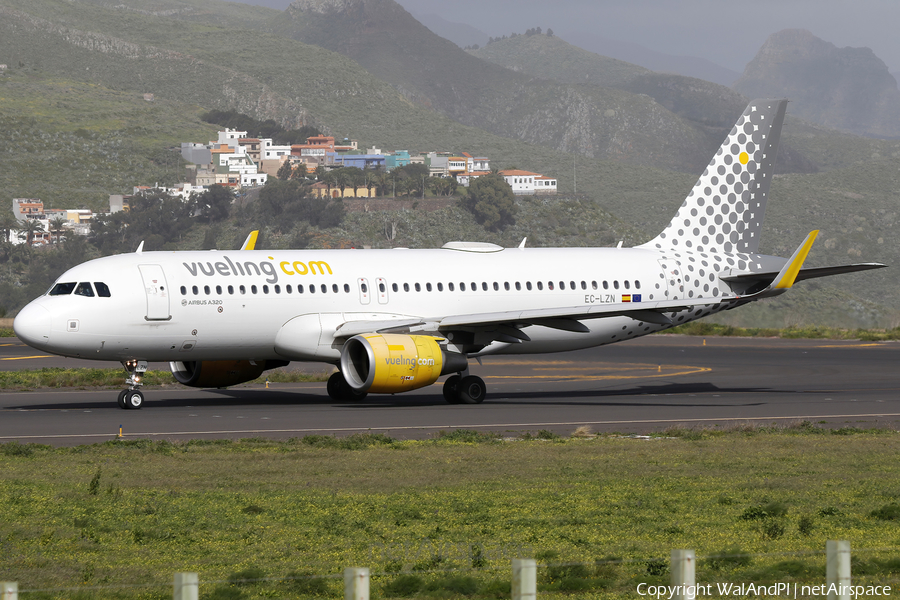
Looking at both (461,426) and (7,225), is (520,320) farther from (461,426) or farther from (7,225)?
(7,225)

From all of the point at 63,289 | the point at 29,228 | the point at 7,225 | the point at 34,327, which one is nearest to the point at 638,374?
the point at 63,289

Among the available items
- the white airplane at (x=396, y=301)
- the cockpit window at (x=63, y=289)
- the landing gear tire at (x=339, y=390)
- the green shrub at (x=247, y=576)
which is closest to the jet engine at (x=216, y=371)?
the white airplane at (x=396, y=301)

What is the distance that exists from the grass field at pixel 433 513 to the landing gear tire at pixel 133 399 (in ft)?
27.4

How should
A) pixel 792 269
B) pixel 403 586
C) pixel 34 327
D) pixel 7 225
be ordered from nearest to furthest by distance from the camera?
pixel 403 586 < pixel 34 327 < pixel 792 269 < pixel 7 225

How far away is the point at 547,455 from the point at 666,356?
31.8 m

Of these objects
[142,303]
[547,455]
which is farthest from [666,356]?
[547,455]

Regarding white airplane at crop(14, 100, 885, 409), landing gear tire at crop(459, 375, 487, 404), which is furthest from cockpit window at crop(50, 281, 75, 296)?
landing gear tire at crop(459, 375, 487, 404)

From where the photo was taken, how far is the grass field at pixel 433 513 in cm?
1188

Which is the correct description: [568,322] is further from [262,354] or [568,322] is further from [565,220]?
[565,220]

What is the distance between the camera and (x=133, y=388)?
3139 centimetres

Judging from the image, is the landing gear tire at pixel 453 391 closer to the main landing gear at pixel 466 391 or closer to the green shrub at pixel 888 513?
the main landing gear at pixel 466 391

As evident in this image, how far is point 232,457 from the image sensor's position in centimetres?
2150

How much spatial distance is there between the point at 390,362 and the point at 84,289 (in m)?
8.26

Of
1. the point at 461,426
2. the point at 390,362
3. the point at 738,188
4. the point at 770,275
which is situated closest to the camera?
the point at 461,426
